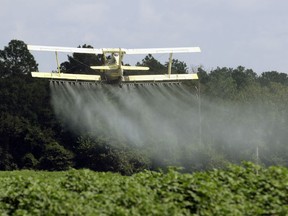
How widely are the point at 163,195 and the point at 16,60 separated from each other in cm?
8430

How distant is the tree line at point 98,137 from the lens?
3007 inches

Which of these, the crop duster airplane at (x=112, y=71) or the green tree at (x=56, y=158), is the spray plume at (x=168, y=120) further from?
the crop duster airplane at (x=112, y=71)

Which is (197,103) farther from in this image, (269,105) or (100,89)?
(100,89)

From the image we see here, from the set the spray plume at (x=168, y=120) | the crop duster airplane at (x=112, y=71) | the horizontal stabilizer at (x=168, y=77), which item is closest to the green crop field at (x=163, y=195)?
the crop duster airplane at (x=112, y=71)

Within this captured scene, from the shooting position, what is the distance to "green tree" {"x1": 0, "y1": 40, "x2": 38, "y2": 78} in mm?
94062

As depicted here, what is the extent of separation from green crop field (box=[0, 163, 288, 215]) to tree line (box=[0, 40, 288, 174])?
58016mm

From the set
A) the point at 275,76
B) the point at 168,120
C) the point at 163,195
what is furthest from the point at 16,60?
the point at 163,195

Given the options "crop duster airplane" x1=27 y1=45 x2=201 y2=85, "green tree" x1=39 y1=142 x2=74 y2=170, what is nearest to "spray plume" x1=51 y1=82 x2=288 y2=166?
"green tree" x1=39 y1=142 x2=74 y2=170

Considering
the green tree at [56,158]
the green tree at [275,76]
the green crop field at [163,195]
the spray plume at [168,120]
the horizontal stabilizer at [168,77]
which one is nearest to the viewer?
the green crop field at [163,195]

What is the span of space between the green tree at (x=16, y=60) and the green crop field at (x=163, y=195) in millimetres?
79215

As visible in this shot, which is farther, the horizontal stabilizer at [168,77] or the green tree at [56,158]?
the green tree at [56,158]

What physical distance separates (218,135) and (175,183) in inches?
2767

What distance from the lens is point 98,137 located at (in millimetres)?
77062

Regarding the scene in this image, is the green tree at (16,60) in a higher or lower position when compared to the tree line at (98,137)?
higher
